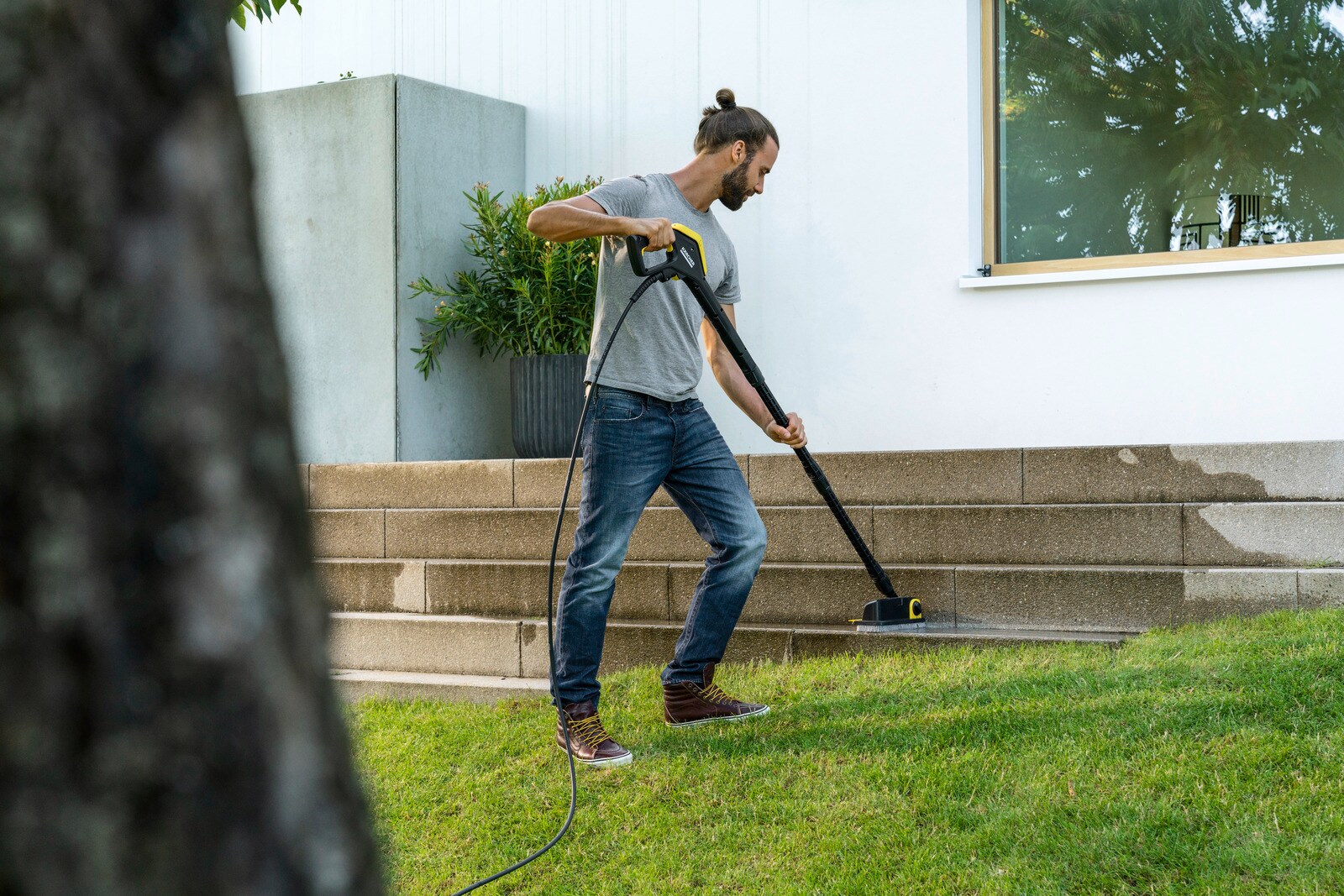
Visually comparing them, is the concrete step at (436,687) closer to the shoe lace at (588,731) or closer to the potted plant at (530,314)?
the shoe lace at (588,731)

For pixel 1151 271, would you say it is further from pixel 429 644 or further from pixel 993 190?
pixel 429 644

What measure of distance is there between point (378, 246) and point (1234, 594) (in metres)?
5.18

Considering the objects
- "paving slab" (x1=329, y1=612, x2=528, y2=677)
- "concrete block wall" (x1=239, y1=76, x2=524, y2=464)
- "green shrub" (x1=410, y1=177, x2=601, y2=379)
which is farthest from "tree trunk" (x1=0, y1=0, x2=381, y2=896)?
"concrete block wall" (x1=239, y1=76, x2=524, y2=464)

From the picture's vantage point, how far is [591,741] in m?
3.83

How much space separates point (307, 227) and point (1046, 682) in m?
5.65

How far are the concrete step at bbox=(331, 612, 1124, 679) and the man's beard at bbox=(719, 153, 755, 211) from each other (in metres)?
1.78

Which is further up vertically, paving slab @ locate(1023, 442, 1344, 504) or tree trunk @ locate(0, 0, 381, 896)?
tree trunk @ locate(0, 0, 381, 896)

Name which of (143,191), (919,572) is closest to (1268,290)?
(919,572)

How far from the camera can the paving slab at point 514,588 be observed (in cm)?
541

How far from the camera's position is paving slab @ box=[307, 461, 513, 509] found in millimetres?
6285

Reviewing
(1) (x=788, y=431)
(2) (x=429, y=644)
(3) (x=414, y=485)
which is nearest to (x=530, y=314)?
(3) (x=414, y=485)

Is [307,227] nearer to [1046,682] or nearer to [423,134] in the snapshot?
[423,134]

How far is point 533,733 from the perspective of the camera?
4.23 m

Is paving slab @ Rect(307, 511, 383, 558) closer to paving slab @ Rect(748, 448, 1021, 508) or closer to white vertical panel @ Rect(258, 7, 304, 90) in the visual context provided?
paving slab @ Rect(748, 448, 1021, 508)
